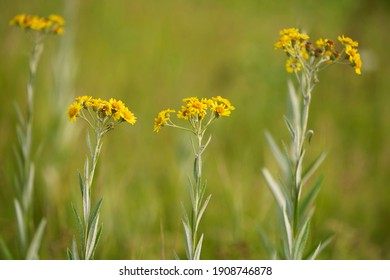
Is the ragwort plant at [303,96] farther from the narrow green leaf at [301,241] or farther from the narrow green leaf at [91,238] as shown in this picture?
the narrow green leaf at [91,238]

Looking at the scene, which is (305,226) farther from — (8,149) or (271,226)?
(8,149)

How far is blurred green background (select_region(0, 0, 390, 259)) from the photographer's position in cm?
254

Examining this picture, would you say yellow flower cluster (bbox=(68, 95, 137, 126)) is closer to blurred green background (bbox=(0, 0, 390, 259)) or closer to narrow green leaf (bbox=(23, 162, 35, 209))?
blurred green background (bbox=(0, 0, 390, 259))

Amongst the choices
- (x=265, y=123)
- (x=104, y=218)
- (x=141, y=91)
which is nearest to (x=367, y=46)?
(x=265, y=123)

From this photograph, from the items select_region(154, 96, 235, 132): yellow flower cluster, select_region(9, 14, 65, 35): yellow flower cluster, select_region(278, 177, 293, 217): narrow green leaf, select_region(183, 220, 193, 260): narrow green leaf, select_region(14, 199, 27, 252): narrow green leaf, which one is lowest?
select_region(14, 199, 27, 252): narrow green leaf

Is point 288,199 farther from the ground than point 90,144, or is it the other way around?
point 90,144

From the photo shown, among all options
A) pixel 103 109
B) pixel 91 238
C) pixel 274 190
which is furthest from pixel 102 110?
pixel 274 190

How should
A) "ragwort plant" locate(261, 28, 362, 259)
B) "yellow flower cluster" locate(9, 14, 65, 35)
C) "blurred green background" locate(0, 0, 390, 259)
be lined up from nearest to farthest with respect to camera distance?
"ragwort plant" locate(261, 28, 362, 259)
"yellow flower cluster" locate(9, 14, 65, 35)
"blurred green background" locate(0, 0, 390, 259)

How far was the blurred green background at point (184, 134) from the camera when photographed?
8.34ft

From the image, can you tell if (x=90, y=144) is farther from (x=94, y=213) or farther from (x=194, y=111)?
(x=194, y=111)

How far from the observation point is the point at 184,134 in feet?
10.3

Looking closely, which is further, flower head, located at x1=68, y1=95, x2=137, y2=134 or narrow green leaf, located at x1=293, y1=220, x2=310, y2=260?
narrow green leaf, located at x1=293, y1=220, x2=310, y2=260

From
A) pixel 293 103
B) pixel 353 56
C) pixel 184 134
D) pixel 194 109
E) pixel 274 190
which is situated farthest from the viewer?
pixel 184 134

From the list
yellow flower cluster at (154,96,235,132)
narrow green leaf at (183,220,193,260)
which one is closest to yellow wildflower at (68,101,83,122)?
yellow flower cluster at (154,96,235,132)
